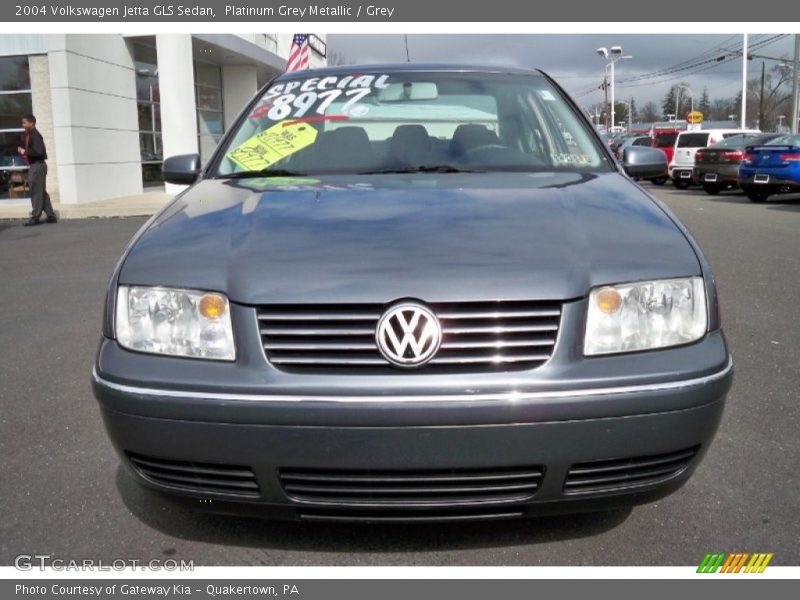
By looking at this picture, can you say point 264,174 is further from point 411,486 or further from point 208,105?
point 208,105

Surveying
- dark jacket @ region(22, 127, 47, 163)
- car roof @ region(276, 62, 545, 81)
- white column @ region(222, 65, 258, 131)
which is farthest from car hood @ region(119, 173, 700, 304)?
white column @ region(222, 65, 258, 131)

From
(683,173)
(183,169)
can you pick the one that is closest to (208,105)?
(683,173)

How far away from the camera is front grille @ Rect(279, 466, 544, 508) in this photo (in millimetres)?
2156

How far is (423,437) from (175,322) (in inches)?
30.7

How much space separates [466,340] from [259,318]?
0.56 m

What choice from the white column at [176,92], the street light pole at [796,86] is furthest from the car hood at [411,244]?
the street light pole at [796,86]

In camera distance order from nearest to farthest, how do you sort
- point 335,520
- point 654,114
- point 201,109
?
point 335,520 → point 201,109 → point 654,114

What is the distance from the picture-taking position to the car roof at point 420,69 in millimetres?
3895

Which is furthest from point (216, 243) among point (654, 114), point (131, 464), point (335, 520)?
point (654, 114)

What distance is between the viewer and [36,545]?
2580 millimetres

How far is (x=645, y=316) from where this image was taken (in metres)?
2.28

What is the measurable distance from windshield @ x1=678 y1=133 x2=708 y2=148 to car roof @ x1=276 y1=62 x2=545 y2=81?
2004 cm

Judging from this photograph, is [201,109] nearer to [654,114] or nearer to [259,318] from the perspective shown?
[259,318]

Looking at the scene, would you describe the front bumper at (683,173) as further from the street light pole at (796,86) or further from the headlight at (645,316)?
the headlight at (645,316)
